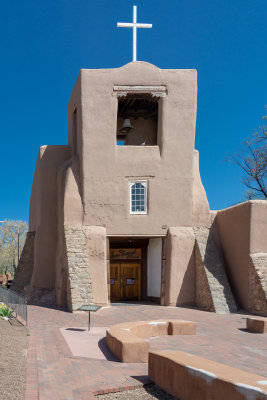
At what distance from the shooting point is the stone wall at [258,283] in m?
14.2

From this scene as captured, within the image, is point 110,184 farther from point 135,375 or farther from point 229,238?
point 135,375

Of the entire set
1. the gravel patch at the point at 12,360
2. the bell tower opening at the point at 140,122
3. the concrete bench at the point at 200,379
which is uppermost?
the bell tower opening at the point at 140,122

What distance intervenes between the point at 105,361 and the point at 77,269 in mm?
7889

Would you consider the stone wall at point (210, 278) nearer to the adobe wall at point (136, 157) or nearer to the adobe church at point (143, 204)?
the adobe church at point (143, 204)

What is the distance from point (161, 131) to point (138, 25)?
503 centimetres

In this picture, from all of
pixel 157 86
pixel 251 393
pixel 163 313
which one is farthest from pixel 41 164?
pixel 251 393

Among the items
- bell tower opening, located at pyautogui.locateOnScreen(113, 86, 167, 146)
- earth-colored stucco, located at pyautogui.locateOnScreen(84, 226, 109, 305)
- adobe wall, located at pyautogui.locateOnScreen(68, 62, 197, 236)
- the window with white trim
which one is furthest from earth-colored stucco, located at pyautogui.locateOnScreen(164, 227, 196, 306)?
bell tower opening, located at pyautogui.locateOnScreen(113, 86, 167, 146)

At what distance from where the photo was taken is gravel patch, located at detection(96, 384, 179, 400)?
5808 mm

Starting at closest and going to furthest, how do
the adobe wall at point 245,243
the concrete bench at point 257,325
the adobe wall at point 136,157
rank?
the concrete bench at point 257,325
the adobe wall at point 245,243
the adobe wall at point 136,157

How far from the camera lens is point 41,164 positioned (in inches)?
768

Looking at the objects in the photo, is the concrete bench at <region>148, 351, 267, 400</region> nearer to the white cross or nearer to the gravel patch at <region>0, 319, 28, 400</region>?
the gravel patch at <region>0, 319, 28, 400</region>

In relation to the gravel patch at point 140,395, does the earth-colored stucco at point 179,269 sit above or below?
above

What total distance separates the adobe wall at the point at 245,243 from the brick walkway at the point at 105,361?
1362mm

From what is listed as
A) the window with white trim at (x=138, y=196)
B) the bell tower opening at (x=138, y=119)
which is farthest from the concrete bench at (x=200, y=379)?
the bell tower opening at (x=138, y=119)
